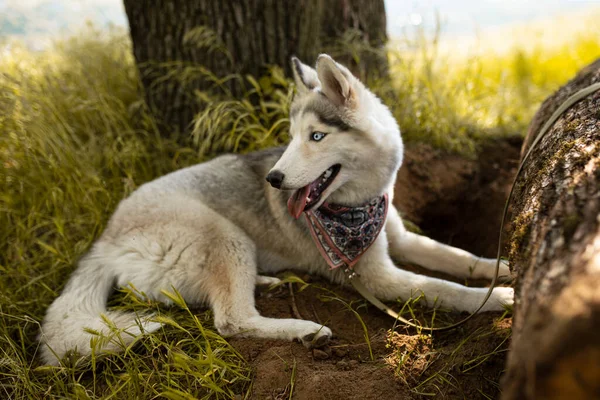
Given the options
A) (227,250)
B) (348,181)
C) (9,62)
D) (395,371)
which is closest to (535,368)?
(395,371)

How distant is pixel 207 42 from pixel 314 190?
1.81 metres

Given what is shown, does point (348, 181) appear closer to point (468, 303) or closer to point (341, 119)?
point (341, 119)

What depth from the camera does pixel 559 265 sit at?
1.20 meters

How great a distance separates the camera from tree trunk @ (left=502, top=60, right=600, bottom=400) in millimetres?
919

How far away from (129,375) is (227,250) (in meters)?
0.92

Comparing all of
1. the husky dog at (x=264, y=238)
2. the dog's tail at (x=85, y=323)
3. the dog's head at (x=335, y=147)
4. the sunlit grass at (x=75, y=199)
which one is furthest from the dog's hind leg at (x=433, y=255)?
the dog's tail at (x=85, y=323)

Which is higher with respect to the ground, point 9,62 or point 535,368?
point 9,62

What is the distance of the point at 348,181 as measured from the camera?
2609 mm

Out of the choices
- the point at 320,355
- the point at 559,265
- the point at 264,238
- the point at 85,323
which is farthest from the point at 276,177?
the point at 559,265

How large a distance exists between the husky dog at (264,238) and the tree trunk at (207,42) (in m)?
1.04

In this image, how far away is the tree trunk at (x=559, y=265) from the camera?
0.92 metres

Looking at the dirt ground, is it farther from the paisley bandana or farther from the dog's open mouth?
the dog's open mouth

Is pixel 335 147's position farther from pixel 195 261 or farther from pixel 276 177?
pixel 195 261

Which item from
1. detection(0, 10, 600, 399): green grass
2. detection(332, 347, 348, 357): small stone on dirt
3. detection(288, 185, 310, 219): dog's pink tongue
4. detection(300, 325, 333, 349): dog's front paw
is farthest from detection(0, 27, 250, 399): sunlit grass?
detection(288, 185, 310, 219): dog's pink tongue
